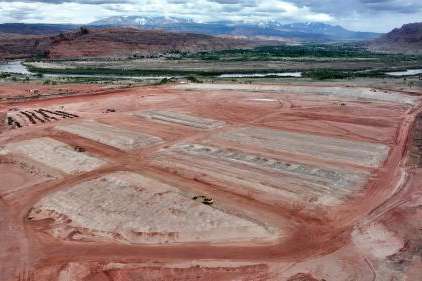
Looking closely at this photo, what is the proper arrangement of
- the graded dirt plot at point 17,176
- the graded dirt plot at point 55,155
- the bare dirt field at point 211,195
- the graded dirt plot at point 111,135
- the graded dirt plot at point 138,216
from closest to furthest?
the bare dirt field at point 211,195 < the graded dirt plot at point 138,216 < the graded dirt plot at point 17,176 < the graded dirt plot at point 55,155 < the graded dirt plot at point 111,135

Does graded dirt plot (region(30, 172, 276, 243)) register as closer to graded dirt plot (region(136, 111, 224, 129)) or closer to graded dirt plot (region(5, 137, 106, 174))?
graded dirt plot (region(5, 137, 106, 174))

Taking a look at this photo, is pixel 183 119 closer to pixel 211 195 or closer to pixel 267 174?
pixel 267 174

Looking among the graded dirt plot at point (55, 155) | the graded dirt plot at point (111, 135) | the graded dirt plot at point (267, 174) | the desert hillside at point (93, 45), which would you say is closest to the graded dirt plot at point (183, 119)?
the graded dirt plot at point (111, 135)

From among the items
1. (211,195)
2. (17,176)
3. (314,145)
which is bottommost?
(17,176)

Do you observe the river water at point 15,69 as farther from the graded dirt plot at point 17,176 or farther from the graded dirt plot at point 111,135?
the graded dirt plot at point 17,176

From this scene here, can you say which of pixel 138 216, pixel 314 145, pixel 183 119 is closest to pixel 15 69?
pixel 183 119

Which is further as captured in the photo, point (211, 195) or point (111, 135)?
point (111, 135)
